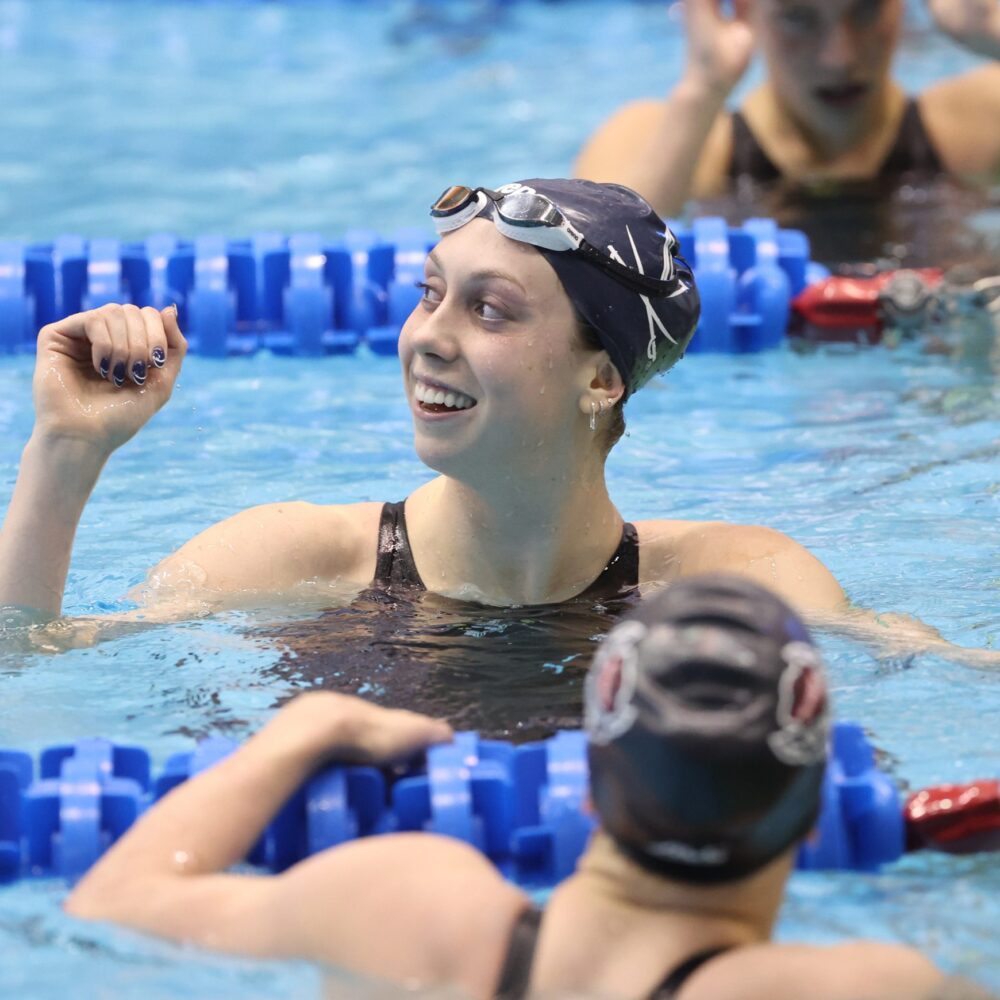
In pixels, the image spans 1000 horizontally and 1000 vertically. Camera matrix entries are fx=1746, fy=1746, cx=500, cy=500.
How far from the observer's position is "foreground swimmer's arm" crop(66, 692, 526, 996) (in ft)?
7.69

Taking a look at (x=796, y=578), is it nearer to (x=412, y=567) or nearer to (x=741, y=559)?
(x=741, y=559)

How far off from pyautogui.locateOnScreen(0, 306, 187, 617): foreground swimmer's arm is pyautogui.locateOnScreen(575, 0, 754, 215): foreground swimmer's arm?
10.8 feet

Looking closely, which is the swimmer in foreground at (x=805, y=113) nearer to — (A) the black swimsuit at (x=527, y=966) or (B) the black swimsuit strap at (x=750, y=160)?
(B) the black swimsuit strap at (x=750, y=160)

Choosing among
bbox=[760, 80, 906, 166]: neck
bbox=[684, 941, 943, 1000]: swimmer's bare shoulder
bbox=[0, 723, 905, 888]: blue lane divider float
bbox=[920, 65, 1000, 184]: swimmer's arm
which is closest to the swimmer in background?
bbox=[0, 723, 905, 888]: blue lane divider float

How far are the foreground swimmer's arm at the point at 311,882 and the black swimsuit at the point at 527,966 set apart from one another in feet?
0.06

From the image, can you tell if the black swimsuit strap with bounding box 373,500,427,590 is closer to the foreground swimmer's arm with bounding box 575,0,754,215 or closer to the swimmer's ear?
the swimmer's ear

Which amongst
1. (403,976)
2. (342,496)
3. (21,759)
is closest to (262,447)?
(342,496)

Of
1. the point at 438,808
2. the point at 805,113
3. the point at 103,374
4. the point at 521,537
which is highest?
the point at 805,113

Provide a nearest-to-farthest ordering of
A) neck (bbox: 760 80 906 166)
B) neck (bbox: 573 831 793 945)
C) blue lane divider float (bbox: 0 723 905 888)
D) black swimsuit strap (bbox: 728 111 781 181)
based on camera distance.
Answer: neck (bbox: 573 831 793 945)
blue lane divider float (bbox: 0 723 905 888)
neck (bbox: 760 80 906 166)
black swimsuit strap (bbox: 728 111 781 181)

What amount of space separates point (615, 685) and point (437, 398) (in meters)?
1.36

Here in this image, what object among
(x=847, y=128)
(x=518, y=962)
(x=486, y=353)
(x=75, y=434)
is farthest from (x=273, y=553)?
(x=847, y=128)

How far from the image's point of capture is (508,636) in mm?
3652

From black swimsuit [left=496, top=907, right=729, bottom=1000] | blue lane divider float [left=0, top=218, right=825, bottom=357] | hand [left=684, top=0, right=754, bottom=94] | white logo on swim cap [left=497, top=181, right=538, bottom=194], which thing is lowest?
black swimsuit [left=496, top=907, right=729, bottom=1000]

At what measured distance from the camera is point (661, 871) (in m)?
2.24
